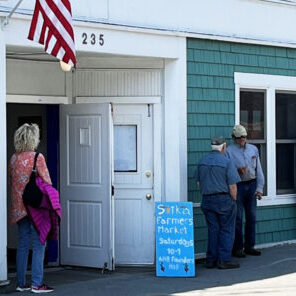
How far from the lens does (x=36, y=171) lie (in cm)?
1000

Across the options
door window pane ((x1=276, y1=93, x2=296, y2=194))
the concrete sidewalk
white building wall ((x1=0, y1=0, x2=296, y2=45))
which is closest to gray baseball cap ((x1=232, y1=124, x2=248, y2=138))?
white building wall ((x1=0, y1=0, x2=296, y2=45))

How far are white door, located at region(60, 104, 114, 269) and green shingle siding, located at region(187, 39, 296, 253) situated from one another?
1345 mm

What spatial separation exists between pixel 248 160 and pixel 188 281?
2499mm

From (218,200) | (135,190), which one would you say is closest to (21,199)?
(135,190)

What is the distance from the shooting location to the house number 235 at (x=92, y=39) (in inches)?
437

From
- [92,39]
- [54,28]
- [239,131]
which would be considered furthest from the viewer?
[239,131]

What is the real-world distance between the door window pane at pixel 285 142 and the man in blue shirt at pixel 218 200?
2532mm

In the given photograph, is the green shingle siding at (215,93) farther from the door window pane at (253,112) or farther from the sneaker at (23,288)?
the sneaker at (23,288)

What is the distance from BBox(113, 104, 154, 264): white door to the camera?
12.3 meters

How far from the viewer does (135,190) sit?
40.5 ft

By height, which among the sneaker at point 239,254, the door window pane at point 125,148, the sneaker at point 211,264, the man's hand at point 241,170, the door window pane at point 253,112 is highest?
the door window pane at point 253,112

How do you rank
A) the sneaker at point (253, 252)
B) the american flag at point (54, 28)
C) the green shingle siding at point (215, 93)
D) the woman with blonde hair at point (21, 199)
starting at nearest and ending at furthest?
1. the american flag at point (54, 28)
2. the woman with blonde hair at point (21, 199)
3. the green shingle siding at point (215, 93)
4. the sneaker at point (253, 252)

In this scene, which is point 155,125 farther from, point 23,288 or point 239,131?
point 23,288

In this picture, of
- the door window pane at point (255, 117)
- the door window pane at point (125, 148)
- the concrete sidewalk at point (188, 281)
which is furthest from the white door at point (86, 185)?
the door window pane at point (255, 117)
